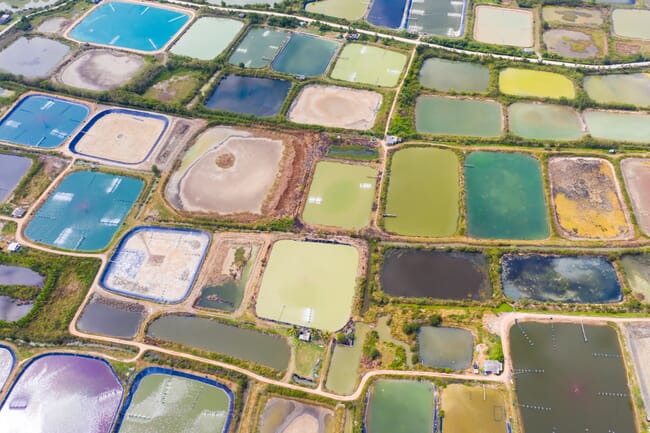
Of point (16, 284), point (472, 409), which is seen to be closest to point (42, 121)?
point (16, 284)

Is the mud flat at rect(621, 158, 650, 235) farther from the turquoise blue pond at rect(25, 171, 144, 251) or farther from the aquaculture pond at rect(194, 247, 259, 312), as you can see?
the turquoise blue pond at rect(25, 171, 144, 251)

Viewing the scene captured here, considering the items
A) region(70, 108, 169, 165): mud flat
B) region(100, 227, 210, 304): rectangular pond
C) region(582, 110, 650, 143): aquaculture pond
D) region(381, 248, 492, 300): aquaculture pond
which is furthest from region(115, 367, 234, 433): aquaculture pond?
region(582, 110, 650, 143): aquaculture pond

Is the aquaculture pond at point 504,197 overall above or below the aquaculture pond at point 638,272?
above

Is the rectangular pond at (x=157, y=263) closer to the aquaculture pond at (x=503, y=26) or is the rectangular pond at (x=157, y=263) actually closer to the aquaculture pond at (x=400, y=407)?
the aquaculture pond at (x=400, y=407)

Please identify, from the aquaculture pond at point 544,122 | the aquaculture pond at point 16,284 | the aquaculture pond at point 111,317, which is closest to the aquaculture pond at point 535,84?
the aquaculture pond at point 544,122

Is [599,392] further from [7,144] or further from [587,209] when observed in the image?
[7,144]

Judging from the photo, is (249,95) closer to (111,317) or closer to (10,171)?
(10,171)

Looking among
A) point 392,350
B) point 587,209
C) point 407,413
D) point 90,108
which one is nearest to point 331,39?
point 90,108
